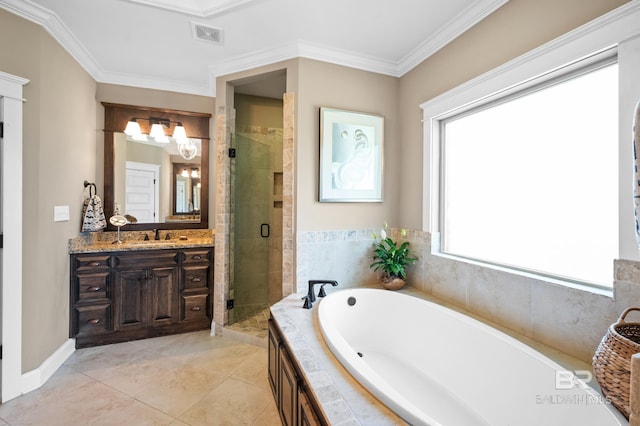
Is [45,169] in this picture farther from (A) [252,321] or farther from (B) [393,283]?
(B) [393,283]

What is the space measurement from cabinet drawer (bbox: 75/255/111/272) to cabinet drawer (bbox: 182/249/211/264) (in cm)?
67

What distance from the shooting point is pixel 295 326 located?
1.74 metres

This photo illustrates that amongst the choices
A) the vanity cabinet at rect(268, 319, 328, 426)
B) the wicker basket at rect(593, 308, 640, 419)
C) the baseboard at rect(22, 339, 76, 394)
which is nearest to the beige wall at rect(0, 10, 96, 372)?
the baseboard at rect(22, 339, 76, 394)

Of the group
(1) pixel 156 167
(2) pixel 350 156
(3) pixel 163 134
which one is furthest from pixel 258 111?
(2) pixel 350 156

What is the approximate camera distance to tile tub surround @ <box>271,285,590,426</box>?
1.02 metres

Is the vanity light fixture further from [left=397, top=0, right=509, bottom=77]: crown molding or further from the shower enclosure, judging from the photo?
[left=397, top=0, right=509, bottom=77]: crown molding

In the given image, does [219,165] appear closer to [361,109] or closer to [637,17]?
[361,109]

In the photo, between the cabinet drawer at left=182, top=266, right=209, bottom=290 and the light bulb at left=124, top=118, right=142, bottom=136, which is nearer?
the cabinet drawer at left=182, top=266, right=209, bottom=290

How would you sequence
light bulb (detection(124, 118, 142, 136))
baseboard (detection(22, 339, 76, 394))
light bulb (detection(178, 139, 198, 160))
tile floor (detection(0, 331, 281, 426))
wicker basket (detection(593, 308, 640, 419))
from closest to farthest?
wicker basket (detection(593, 308, 640, 419)), tile floor (detection(0, 331, 281, 426)), baseboard (detection(22, 339, 76, 394)), light bulb (detection(124, 118, 142, 136)), light bulb (detection(178, 139, 198, 160))

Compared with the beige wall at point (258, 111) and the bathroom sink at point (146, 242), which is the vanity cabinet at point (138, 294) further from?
the beige wall at point (258, 111)

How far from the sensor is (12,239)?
75.8 inches

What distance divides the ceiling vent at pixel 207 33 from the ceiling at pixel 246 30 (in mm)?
15

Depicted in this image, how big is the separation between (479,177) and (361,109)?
3.84 ft

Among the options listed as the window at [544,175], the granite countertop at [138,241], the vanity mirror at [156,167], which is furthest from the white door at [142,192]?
the window at [544,175]
